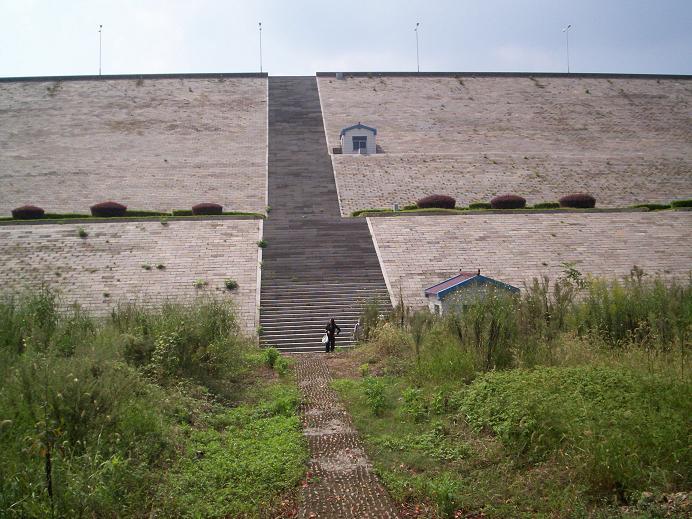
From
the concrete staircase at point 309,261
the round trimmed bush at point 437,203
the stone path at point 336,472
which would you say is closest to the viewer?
the stone path at point 336,472

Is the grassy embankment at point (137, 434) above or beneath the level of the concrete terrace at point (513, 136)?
beneath

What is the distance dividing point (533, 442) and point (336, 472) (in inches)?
68.6

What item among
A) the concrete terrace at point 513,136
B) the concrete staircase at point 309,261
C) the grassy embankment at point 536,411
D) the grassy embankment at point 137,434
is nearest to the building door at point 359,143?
the concrete terrace at point 513,136

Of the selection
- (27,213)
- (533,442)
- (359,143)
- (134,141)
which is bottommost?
(533,442)

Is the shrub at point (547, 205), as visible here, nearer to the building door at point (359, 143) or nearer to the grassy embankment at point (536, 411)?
the building door at point (359, 143)

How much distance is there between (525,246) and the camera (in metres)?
19.8

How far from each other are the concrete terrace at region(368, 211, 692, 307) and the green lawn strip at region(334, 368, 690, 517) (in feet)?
33.4

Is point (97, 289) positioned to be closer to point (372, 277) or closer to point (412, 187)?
point (372, 277)

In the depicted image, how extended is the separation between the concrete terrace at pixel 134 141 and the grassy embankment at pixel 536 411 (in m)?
18.6

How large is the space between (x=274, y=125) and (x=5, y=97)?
18378 millimetres

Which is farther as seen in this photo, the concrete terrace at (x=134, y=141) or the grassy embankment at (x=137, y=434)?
the concrete terrace at (x=134, y=141)

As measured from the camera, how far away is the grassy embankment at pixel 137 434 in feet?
14.1

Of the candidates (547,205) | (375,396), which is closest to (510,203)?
(547,205)

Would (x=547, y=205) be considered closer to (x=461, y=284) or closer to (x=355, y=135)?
(x=355, y=135)
